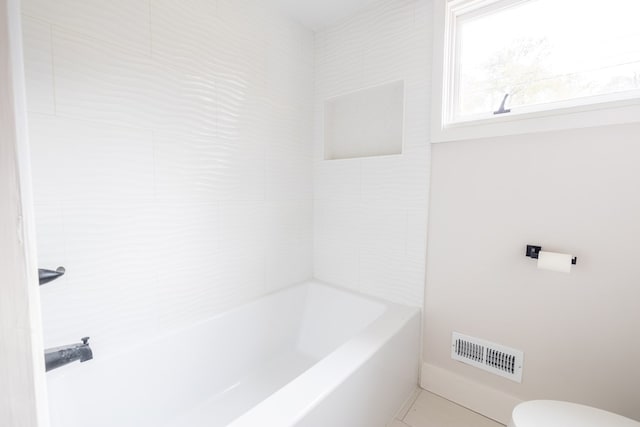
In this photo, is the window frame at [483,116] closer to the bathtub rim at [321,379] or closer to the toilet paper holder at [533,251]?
the toilet paper holder at [533,251]

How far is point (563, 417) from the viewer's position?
96cm

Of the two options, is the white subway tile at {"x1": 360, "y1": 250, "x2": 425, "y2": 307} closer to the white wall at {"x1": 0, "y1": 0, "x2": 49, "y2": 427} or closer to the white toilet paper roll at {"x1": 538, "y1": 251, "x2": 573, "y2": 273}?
the white toilet paper roll at {"x1": 538, "y1": 251, "x2": 573, "y2": 273}

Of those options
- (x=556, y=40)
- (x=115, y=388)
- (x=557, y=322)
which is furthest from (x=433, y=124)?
(x=115, y=388)

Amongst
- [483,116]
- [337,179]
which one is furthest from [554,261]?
[337,179]

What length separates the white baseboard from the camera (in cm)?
142

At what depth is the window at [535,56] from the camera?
1.17 meters

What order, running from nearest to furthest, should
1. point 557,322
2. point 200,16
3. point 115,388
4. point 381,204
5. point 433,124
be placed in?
point 115,388 < point 557,322 < point 200,16 < point 433,124 < point 381,204

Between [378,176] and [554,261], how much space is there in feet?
3.19

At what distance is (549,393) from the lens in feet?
4.33

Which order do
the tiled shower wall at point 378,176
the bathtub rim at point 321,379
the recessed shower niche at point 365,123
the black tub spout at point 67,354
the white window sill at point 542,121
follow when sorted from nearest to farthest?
the bathtub rim at point 321,379 → the black tub spout at point 67,354 → the white window sill at point 542,121 → the tiled shower wall at point 378,176 → the recessed shower niche at point 365,123

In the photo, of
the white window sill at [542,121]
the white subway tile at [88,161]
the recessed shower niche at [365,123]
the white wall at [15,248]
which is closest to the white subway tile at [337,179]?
the recessed shower niche at [365,123]

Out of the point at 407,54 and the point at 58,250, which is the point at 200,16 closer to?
the point at 407,54

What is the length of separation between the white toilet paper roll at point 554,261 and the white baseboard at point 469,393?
0.72m

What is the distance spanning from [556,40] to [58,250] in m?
2.32
